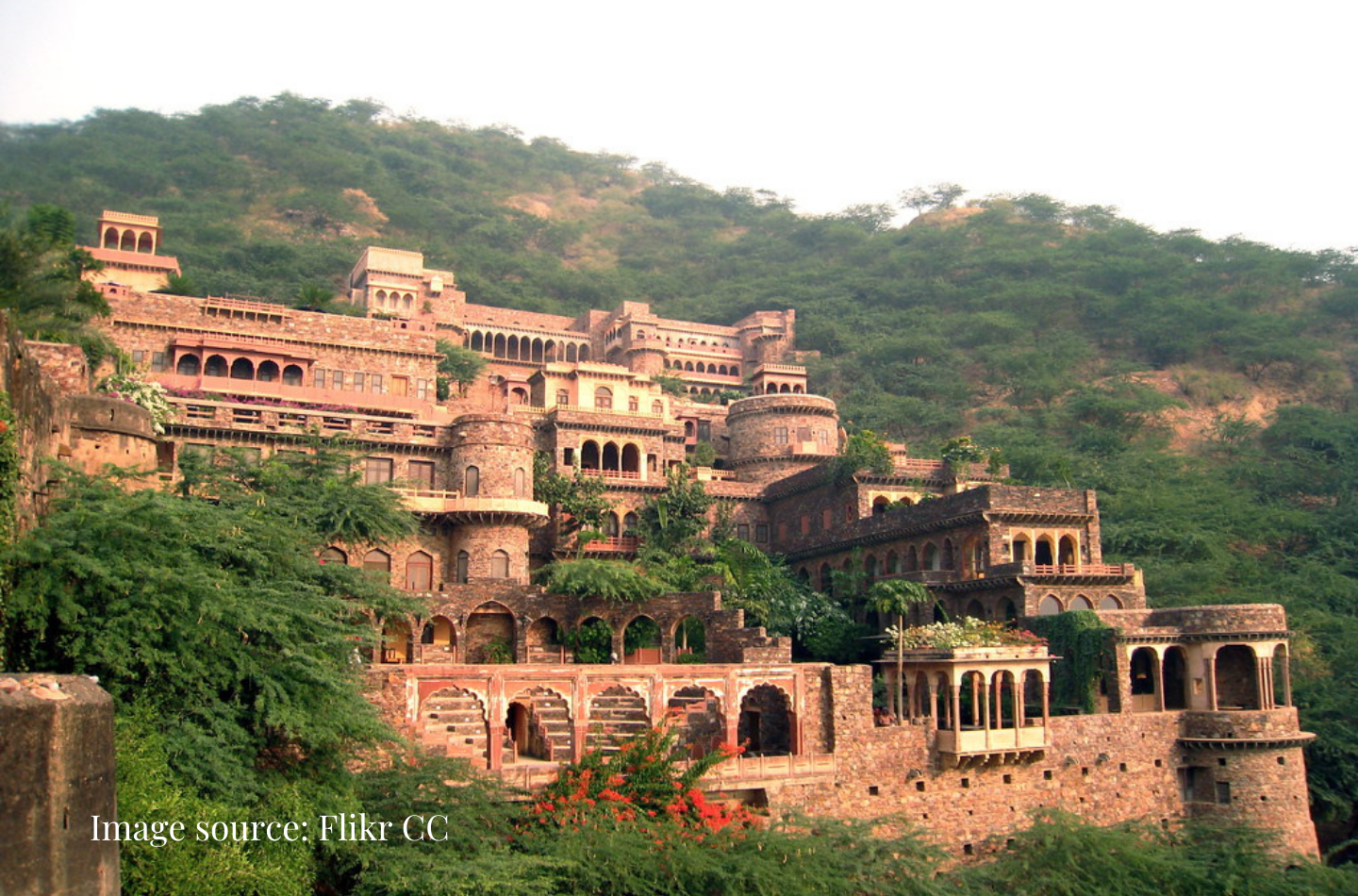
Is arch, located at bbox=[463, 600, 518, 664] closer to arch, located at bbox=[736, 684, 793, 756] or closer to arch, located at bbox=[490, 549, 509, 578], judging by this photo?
arch, located at bbox=[490, 549, 509, 578]

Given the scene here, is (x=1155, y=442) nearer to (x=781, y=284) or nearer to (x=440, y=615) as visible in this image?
(x=781, y=284)

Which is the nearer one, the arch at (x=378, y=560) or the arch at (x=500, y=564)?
the arch at (x=378, y=560)

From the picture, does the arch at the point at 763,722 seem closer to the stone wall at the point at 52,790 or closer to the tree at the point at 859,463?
the tree at the point at 859,463

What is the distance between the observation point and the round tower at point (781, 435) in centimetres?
4897

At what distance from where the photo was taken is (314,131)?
11106 cm

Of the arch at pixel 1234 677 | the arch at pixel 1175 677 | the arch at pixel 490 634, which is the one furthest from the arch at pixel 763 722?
the arch at pixel 1234 677

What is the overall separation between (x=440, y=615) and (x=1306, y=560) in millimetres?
34725

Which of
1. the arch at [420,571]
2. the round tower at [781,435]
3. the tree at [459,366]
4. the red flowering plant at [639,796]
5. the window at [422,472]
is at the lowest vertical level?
the red flowering plant at [639,796]

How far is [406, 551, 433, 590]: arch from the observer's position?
120ft

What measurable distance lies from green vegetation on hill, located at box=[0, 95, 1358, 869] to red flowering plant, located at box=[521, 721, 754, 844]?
21.1 m

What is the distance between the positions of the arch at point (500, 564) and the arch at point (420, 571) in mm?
2019

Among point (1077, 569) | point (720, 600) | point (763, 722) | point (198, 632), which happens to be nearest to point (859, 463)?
point (1077, 569)

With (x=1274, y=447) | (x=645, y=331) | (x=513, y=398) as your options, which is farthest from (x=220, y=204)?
(x=1274, y=447)

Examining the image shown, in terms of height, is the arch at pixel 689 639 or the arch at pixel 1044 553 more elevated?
the arch at pixel 1044 553
